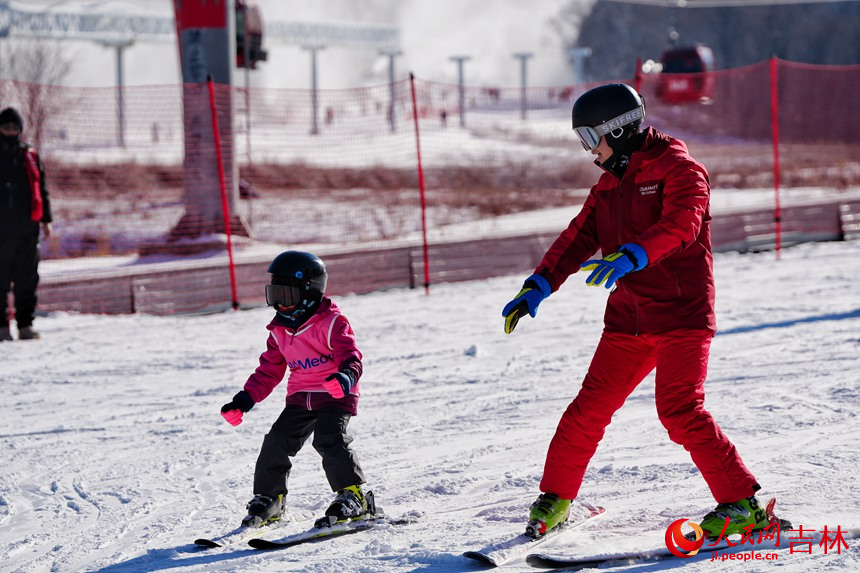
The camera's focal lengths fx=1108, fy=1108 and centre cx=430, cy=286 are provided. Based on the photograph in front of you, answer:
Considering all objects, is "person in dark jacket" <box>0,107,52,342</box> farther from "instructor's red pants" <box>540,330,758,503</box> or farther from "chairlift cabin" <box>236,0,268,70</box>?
"instructor's red pants" <box>540,330,758,503</box>

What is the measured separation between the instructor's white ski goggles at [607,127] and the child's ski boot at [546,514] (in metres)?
1.30

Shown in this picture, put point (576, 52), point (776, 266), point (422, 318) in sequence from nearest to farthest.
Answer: point (422, 318)
point (776, 266)
point (576, 52)

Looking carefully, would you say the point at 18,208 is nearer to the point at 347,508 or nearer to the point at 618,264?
the point at 347,508

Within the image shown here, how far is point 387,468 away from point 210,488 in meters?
0.83

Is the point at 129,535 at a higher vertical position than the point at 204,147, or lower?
lower

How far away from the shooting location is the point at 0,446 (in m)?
5.93

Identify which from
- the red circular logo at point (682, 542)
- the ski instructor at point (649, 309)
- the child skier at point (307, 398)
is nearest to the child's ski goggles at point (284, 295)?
the child skier at point (307, 398)

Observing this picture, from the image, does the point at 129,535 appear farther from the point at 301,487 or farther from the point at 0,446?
the point at 0,446

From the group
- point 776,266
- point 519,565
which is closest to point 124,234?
point 776,266

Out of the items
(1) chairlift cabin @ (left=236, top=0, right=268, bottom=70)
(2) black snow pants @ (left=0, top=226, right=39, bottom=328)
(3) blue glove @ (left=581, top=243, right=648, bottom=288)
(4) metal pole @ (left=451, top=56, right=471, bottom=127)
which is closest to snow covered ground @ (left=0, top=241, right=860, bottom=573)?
(2) black snow pants @ (left=0, top=226, right=39, bottom=328)

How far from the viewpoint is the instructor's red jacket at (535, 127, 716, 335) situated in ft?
12.1

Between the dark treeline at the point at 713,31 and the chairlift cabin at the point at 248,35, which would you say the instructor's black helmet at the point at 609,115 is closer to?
the chairlift cabin at the point at 248,35

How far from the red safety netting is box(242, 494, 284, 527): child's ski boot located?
637 centimetres

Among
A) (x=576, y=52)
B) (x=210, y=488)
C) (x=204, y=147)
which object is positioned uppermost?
(x=576, y=52)
